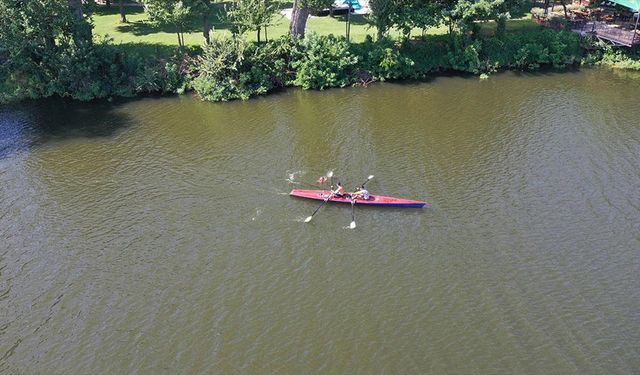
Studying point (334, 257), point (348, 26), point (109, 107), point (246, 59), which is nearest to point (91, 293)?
point (334, 257)

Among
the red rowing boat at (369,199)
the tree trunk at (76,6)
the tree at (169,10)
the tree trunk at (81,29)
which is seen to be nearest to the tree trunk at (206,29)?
the tree at (169,10)

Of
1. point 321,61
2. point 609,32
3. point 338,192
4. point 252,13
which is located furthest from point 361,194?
point 609,32

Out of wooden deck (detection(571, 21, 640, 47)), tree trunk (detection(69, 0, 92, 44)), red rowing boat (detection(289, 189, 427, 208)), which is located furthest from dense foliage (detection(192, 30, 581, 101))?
red rowing boat (detection(289, 189, 427, 208))

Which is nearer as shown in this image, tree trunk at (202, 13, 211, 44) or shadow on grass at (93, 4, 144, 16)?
tree trunk at (202, 13, 211, 44)

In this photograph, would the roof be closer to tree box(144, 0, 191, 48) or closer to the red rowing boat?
the red rowing boat

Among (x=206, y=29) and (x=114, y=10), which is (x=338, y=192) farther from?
(x=114, y=10)

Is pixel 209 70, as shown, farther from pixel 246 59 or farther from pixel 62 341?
pixel 62 341

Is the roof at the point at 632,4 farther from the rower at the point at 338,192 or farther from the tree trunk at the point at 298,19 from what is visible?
the rower at the point at 338,192
